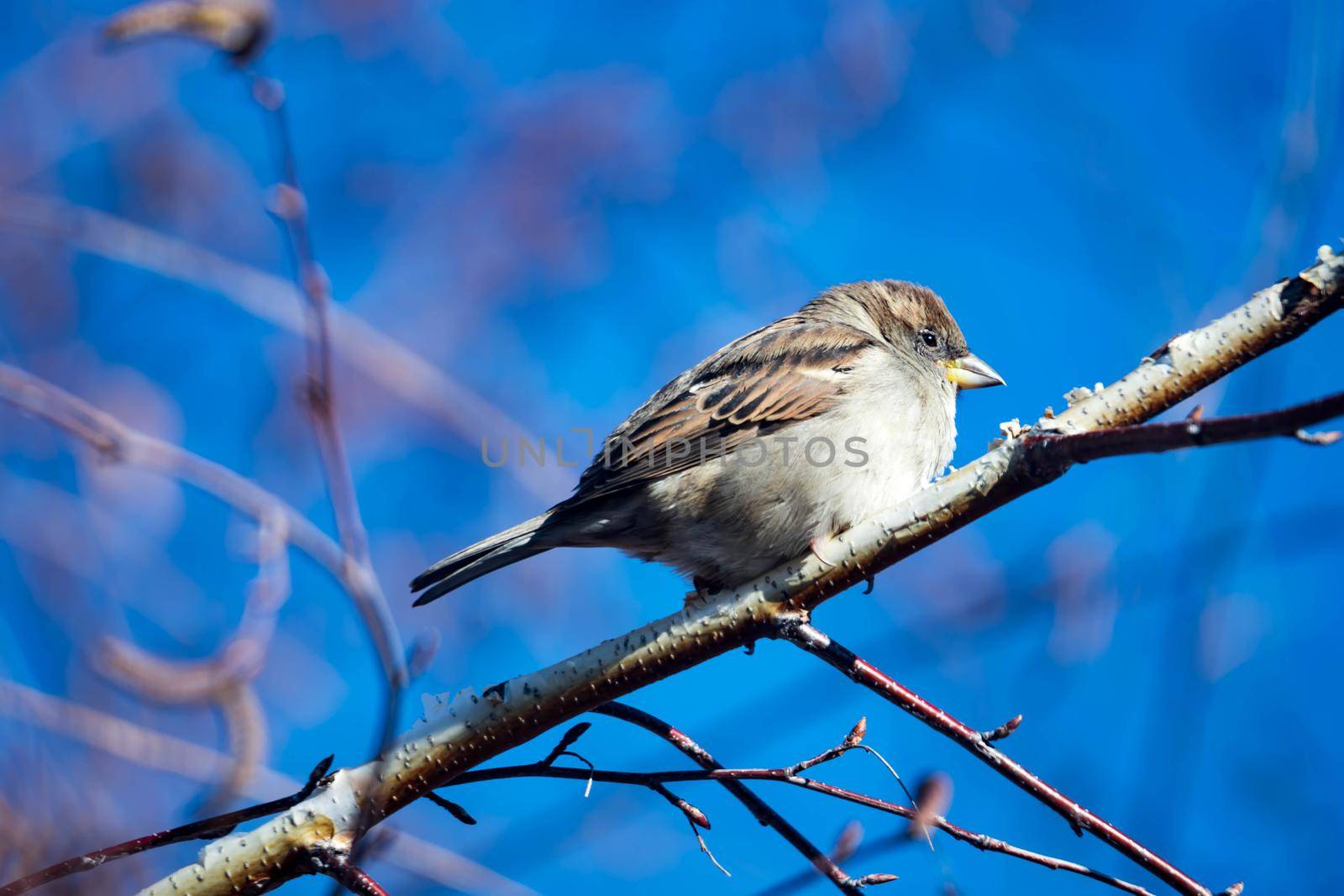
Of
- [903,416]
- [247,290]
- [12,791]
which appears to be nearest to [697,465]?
[903,416]

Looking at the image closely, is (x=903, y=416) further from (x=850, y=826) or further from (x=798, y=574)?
(x=850, y=826)

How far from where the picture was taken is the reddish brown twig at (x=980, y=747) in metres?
2.08

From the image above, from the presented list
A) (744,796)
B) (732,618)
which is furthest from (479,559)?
(744,796)

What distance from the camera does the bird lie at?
3703 millimetres

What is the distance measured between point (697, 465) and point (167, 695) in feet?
7.10

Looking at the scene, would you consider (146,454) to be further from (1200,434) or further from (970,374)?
(970,374)

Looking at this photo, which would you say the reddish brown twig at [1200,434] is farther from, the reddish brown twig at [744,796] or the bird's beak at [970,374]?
the bird's beak at [970,374]

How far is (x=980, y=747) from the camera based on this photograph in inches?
89.1

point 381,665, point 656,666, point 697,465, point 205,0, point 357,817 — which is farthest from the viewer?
point 697,465

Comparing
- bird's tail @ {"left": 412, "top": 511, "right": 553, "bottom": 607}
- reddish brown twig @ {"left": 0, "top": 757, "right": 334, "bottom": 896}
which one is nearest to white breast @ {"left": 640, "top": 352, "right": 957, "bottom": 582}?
bird's tail @ {"left": 412, "top": 511, "right": 553, "bottom": 607}

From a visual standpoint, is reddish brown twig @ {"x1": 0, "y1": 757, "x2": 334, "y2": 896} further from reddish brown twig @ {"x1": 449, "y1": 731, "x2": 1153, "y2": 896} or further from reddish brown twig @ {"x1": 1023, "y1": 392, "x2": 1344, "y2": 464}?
reddish brown twig @ {"x1": 1023, "y1": 392, "x2": 1344, "y2": 464}

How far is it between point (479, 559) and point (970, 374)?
249 centimetres

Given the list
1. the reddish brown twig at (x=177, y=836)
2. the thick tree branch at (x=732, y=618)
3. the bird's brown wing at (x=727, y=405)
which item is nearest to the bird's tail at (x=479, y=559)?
the bird's brown wing at (x=727, y=405)

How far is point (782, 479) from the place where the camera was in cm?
377
